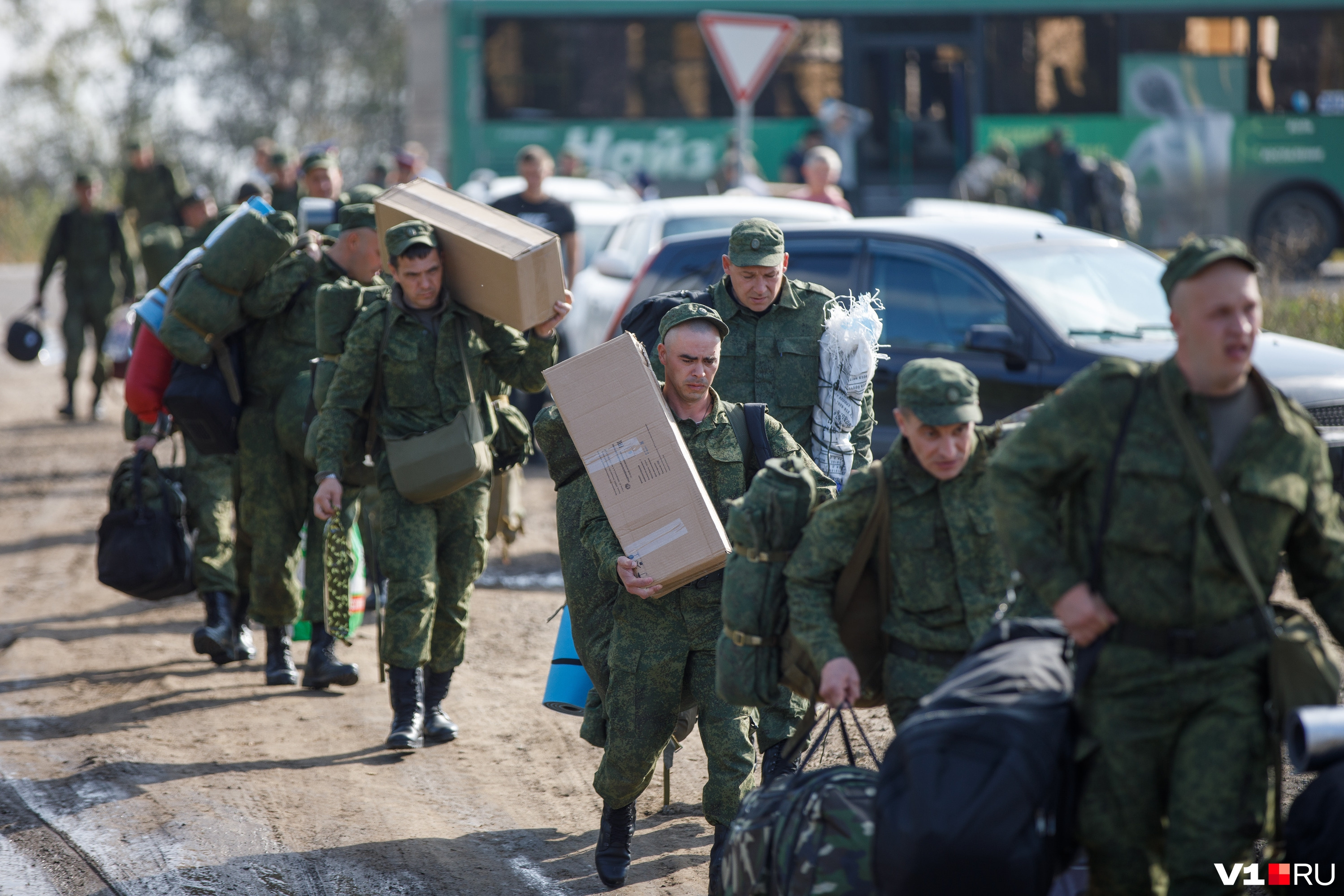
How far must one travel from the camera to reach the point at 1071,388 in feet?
10.8

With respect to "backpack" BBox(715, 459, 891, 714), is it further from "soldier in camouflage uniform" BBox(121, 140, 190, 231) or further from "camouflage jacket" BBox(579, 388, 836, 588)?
"soldier in camouflage uniform" BBox(121, 140, 190, 231)

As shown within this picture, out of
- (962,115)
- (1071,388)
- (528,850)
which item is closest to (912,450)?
(1071,388)

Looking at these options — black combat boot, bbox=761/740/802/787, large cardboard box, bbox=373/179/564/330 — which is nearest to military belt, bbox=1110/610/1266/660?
black combat boot, bbox=761/740/802/787

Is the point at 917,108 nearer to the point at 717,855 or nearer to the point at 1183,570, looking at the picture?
the point at 717,855

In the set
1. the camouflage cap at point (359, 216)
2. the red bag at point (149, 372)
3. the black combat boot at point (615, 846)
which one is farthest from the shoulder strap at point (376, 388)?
the black combat boot at point (615, 846)

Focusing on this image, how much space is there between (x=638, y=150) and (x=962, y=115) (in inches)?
167

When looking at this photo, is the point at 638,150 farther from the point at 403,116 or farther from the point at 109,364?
the point at 403,116

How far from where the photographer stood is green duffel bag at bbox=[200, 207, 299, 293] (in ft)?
21.3

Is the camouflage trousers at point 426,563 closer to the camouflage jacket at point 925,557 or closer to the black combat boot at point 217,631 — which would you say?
the black combat boot at point 217,631

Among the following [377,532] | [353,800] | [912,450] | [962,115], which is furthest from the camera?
[962,115]

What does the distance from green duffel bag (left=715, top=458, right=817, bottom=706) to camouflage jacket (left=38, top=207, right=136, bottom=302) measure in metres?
11.8

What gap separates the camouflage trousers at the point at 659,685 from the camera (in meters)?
4.62

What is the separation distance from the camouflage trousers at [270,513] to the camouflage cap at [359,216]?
0.96m

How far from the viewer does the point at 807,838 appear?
3.40m
